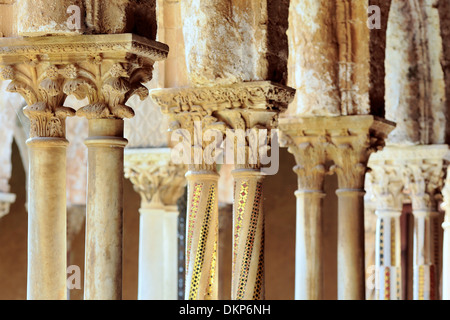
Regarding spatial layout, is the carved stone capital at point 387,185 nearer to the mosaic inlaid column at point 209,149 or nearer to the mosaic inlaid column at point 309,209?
the mosaic inlaid column at point 309,209

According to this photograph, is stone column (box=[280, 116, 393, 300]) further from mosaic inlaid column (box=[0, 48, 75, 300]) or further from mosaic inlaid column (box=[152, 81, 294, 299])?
mosaic inlaid column (box=[0, 48, 75, 300])

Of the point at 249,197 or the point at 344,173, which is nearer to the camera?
the point at 249,197

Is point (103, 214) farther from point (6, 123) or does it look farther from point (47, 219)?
point (6, 123)

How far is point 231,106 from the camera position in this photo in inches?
335

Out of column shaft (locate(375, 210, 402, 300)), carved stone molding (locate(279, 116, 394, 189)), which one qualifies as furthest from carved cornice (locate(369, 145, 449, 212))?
carved stone molding (locate(279, 116, 394, 189))

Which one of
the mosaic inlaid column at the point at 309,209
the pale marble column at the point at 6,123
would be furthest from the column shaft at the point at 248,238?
the pale marble column at the point at 6,123

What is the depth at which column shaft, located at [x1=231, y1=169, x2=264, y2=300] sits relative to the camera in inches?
332

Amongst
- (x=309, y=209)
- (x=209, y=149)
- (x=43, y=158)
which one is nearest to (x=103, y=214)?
(x=43, y=158)

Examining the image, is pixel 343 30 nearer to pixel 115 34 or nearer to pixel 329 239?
pixel 115 34

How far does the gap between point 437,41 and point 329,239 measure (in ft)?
19.8

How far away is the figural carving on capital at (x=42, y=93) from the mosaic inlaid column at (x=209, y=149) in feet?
6.38

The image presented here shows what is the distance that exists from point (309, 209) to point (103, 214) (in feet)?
13.8

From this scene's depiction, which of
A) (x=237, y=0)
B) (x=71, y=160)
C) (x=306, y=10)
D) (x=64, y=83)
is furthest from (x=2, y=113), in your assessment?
(x=64, y=83)
